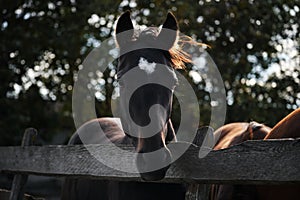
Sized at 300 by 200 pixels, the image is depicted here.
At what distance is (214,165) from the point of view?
302 cm

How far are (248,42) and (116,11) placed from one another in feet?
8.68

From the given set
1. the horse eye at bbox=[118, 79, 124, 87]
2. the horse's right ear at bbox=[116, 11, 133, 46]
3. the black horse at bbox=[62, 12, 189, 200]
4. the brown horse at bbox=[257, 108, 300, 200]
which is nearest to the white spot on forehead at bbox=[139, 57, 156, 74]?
A: the black horse at bbox=[62, 12, 189, 200]

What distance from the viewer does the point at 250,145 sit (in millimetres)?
2854

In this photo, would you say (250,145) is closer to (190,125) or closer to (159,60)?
(159,60)

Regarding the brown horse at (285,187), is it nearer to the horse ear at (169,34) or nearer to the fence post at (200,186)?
the fence post at (200,186)

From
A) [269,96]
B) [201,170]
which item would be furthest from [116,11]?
[201,170]

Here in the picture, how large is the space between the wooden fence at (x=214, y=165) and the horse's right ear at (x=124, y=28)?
2.45 feet

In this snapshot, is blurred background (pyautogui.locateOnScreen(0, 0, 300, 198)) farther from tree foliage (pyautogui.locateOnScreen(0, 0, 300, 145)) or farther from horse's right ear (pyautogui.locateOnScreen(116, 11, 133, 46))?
→ horse's right ear (pyautogui.locateOnScreen(116, 11, 133, 46))

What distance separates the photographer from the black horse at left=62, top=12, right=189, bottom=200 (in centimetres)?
298

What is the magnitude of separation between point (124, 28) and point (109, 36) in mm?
7473

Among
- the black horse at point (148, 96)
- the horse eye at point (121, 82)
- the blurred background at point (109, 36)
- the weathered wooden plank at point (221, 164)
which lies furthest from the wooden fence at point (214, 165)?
the blurred background at point (109, 36)

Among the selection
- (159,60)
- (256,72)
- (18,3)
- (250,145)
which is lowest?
(250,145)

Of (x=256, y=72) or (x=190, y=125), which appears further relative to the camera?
(x=256, y=72)

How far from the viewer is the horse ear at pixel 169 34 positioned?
359 cm
